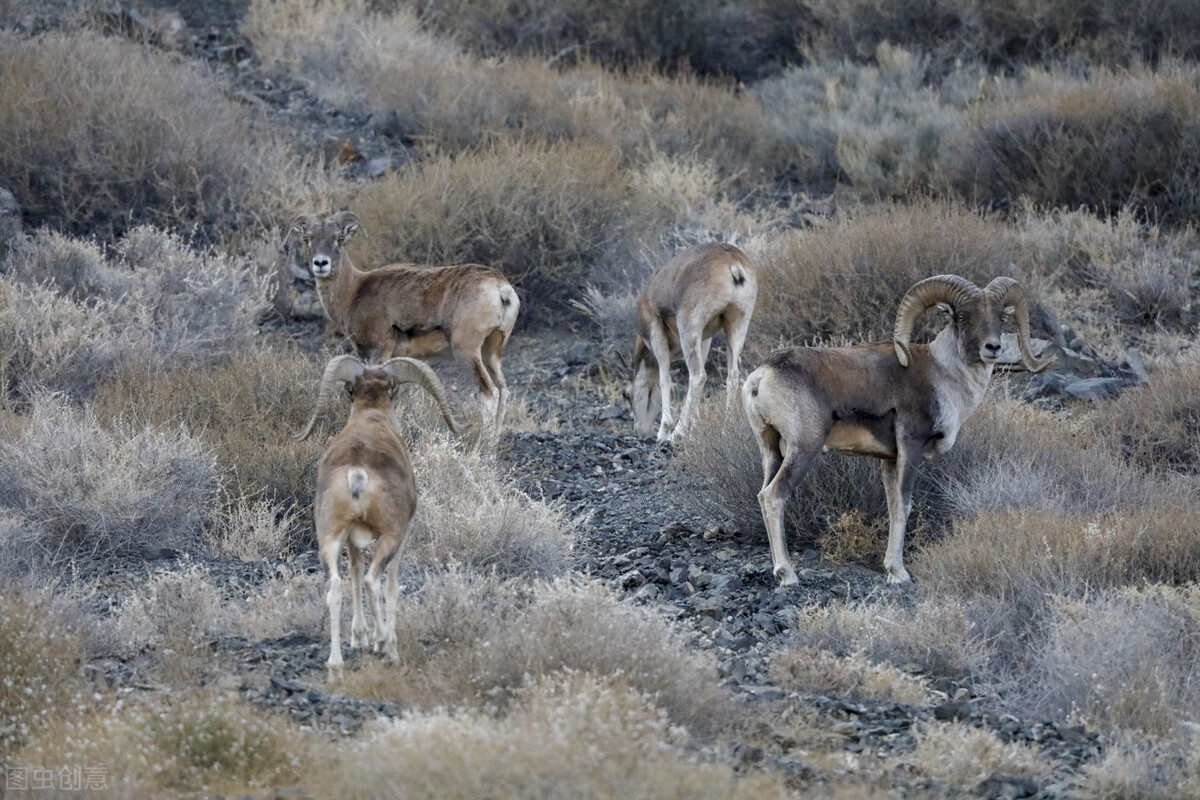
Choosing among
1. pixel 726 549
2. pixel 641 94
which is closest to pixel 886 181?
pixel 641 94

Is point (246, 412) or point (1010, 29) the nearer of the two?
point (246, 412)

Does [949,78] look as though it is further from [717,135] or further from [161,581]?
[161,581]

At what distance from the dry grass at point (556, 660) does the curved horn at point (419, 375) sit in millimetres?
Result: 1329

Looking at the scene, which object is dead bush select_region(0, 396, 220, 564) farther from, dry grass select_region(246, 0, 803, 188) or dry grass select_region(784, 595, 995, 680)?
dry grass select_region(246, 0, 803, 188)

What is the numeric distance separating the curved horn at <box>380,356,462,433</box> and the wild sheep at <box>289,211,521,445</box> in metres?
3.81

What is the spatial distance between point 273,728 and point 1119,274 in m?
13.3

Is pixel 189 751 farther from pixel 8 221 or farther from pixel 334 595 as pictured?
pixel 8 221

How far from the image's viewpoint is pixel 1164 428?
12078mm

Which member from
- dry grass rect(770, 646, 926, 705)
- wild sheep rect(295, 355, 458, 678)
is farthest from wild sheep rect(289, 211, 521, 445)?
dry grass rect(770, 646, 926, 705)

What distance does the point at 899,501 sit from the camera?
31.4ft

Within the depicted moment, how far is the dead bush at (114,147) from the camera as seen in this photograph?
17.3 m

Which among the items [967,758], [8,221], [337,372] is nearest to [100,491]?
[337,372]

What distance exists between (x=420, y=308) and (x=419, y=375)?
172 inches

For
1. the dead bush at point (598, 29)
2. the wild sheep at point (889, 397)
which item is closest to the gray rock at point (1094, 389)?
the wild sheep at point (889, 397)
